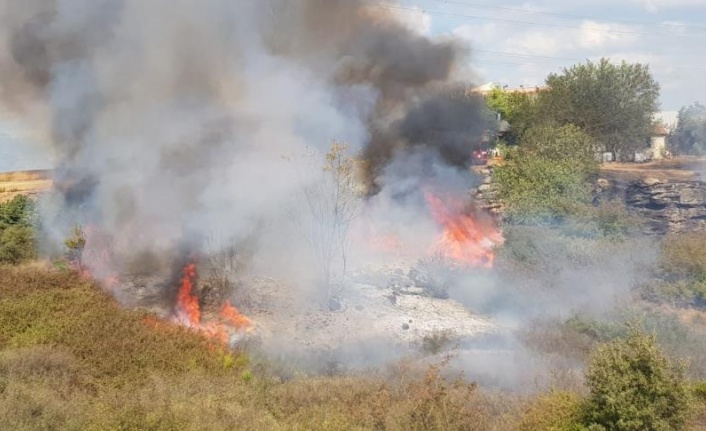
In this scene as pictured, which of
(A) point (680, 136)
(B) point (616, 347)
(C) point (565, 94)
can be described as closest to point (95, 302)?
(B) point (616, 347)

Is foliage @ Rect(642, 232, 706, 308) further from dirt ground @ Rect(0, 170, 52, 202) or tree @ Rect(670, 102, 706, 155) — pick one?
tree @ Rect(670, 102, 706, 155)

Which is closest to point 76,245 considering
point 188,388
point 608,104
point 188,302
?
point 188,302

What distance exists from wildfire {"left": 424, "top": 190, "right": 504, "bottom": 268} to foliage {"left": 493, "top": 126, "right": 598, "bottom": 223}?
53.9 inches

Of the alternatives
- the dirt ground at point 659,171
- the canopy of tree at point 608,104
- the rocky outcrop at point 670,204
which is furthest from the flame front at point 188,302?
the canopy of tree at point 608,104

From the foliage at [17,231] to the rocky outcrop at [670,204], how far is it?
25.3 metres

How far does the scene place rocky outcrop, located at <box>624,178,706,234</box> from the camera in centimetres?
2947

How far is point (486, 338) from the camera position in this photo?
702 inches

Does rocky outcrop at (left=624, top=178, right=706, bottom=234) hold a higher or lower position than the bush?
higher

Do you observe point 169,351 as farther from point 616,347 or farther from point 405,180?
point 405,180

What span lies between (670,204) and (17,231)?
92.3ft

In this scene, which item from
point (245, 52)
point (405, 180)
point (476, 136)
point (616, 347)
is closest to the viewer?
point (616, 347)

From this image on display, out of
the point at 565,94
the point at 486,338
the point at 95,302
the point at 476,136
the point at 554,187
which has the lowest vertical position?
the point at 486,338

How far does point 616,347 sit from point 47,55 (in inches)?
883

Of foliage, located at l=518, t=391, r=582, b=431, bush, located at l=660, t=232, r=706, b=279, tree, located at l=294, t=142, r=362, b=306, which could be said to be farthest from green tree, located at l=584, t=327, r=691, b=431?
bush, located at l=660, t=232, r=706, b=279
